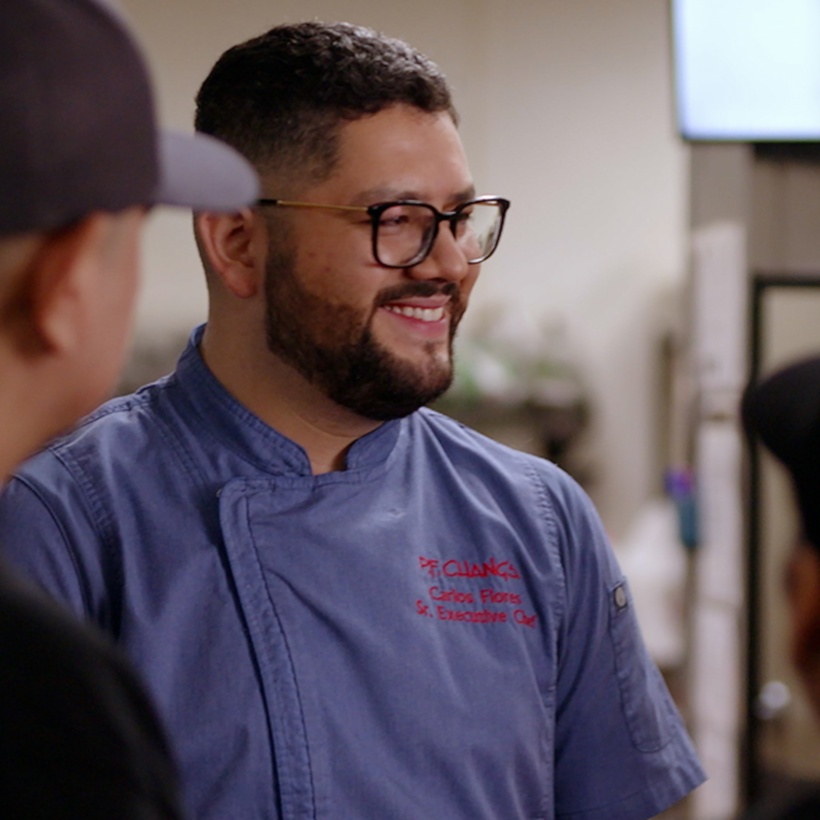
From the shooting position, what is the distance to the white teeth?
119 cm

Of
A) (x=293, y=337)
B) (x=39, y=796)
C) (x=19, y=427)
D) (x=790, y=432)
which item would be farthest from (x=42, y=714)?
(x=293, y=337)

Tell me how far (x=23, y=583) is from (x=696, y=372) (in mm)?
2296

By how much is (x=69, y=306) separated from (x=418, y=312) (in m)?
0.59

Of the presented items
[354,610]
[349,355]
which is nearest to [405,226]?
[349,355]

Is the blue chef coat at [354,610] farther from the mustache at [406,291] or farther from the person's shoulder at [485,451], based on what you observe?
the mustache at [406,291]

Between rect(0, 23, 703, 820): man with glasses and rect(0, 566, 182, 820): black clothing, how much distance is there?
1.74 ft

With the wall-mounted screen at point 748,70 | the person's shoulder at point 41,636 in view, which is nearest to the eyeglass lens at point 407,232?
the person's shoulder at point 41,636

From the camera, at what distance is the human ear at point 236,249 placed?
1.24 metres

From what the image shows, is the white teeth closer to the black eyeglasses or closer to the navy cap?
the black eyeglasses

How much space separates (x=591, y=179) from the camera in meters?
4.89

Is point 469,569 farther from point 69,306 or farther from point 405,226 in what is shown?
point 69,306

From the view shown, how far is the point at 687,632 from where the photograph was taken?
2836 mm

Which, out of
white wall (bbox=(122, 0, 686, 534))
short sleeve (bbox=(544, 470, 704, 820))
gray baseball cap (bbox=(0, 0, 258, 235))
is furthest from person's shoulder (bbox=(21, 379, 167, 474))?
white wall (bbox=(122, 0, 686, 534))

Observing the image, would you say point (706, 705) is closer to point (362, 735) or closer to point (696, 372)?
point (696, 372)
